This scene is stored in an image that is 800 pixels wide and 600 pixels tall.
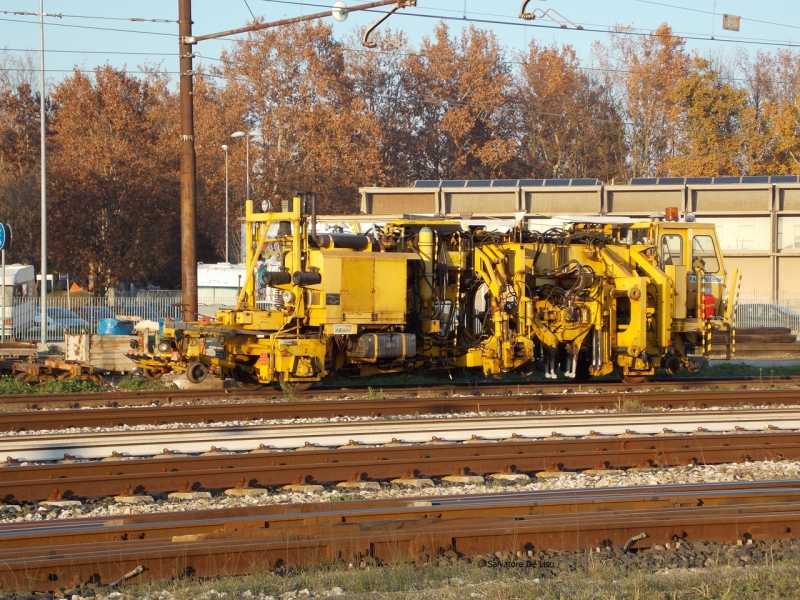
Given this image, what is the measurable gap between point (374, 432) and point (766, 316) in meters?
26.4

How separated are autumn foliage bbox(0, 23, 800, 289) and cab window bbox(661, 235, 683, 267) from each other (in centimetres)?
2804

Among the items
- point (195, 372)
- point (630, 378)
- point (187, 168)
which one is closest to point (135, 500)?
point (195, 372)

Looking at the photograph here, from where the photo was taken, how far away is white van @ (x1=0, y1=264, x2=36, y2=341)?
26641 millimetres

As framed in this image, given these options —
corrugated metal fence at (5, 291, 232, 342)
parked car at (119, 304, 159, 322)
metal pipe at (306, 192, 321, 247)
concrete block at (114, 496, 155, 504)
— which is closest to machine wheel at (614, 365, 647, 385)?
metal pipe at (306, 192, 321, 247)

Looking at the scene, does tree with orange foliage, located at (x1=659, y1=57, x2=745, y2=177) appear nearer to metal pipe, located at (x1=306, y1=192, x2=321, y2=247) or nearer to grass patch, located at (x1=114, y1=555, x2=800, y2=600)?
metal pipe, located at (x1=306, y1=192, x2=321, y2=247)

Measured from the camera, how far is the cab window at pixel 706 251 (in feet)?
56.9

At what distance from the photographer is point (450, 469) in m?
9.70

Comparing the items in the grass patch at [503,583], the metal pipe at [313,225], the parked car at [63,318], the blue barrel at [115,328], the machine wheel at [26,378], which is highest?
the metal pipe at [313,225]

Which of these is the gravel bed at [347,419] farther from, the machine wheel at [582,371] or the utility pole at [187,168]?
the utility pole at [187,168]

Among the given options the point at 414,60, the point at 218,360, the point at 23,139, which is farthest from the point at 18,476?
the point at 414,60

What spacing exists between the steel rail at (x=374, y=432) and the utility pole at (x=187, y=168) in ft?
19.7

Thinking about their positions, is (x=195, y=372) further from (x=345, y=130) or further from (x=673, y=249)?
(x=345, y=130)

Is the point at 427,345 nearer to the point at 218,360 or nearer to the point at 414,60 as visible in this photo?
the point at 218,360

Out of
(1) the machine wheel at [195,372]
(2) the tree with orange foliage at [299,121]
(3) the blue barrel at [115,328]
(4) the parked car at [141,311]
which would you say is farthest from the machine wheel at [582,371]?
(2) the tree with orange foliage at [299,121]
